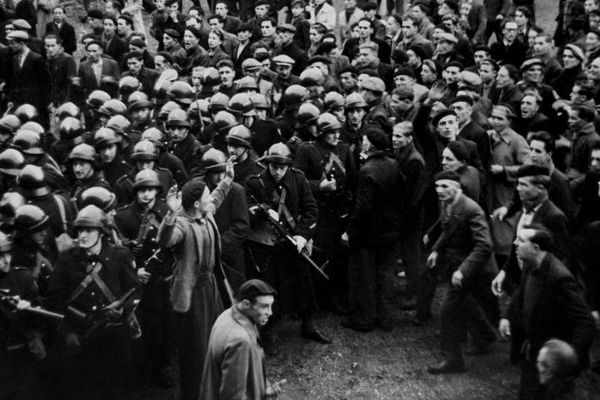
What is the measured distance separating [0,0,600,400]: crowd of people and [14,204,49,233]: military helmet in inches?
0.7

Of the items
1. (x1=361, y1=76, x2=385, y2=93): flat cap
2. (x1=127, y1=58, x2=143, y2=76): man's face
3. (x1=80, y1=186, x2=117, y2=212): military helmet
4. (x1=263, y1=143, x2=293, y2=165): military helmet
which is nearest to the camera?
(x1=80, y1=186, x2=117, y2=212): military helmet

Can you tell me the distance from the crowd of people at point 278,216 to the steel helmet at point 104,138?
1.2 inches

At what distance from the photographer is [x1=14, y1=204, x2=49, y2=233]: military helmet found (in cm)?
679

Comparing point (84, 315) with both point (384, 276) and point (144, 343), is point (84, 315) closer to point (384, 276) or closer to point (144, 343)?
point (144, 343)

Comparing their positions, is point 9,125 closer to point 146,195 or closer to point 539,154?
point 146,195

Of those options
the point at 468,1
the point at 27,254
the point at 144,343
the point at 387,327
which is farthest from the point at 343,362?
the point at 468,1

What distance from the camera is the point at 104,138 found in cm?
902

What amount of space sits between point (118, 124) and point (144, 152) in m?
1.36

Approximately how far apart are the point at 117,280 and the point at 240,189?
5.52ft

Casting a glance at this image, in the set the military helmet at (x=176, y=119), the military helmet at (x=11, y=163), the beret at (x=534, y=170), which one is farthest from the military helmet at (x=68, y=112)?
the beret at (x=534, y=170)

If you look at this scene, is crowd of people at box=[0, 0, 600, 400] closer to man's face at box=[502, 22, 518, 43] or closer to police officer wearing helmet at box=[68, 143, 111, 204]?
police officer wearing helmet at box=[68, 143, 111, 204]

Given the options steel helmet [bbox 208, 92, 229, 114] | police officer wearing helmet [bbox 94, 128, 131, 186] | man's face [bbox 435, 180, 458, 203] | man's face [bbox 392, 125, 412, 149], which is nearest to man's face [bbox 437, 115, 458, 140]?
man's face [bbox 392, 125, 412, 149]

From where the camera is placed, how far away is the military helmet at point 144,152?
8.49m

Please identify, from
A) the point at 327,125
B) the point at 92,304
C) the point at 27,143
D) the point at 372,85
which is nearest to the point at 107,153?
the point at 27,143
